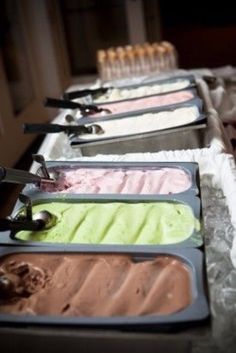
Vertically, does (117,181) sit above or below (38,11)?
below

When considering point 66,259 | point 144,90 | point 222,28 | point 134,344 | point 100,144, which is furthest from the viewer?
point 222,28

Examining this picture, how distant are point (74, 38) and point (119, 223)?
374 cm

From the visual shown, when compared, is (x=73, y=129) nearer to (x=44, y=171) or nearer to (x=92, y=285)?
(x=44, y=171)

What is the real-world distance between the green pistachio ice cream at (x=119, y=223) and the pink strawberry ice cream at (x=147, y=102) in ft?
2.16

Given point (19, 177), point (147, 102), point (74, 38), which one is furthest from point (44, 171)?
point (74, 38)

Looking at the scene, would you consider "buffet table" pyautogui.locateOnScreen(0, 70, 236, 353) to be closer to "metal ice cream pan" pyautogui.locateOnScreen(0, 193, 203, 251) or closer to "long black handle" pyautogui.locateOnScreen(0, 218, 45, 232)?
"metal ice cream pan" pyautogui.locateOnScreen(0, 193, 203, 251)

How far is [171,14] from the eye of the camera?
4340mm

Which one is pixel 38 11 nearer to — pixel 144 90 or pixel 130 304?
pixel 144 90

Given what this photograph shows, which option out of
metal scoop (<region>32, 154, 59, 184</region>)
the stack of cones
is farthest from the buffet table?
the stack of cones

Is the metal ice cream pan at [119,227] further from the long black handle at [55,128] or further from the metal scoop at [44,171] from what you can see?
the long black handle at [55,128]

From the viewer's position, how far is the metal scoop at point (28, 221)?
0.76 meters

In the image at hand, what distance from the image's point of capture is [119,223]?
801 millimetres

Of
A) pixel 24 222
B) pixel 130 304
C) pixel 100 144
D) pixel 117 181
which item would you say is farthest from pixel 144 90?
pixel 130 304

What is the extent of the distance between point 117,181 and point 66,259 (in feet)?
1.03
